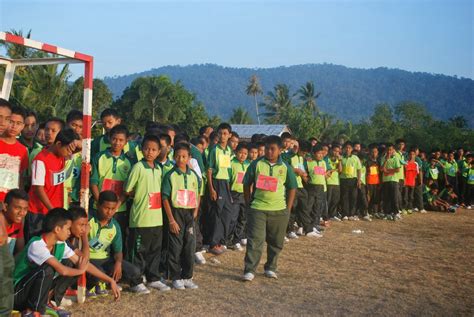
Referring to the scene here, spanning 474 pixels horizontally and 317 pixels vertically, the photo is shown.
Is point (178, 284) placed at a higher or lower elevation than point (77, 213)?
lower

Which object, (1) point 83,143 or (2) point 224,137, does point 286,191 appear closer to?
(2) point 224,137

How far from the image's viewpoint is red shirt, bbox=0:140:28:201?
452cm

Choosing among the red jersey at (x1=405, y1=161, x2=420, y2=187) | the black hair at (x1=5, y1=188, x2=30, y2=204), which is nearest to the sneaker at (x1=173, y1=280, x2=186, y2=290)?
the black hair at (x1=5, y1=188, x2=30, y2=204)

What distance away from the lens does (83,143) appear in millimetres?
4934

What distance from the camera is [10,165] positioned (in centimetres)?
460

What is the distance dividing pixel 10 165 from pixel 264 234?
3087mm

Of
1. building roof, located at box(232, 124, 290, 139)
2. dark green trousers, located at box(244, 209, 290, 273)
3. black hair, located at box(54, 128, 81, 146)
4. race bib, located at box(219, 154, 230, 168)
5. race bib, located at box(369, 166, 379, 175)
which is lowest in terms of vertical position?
dark green trousers, located at box(244, 209, 290, 273)

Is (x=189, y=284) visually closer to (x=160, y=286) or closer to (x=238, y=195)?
(x=160, y=286)

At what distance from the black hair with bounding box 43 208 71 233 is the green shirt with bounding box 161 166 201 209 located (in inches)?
57.1

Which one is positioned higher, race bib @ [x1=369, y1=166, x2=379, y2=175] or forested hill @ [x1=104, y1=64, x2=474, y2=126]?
forested hill @ [x1=104, y1=64, x2=474, y2=126]

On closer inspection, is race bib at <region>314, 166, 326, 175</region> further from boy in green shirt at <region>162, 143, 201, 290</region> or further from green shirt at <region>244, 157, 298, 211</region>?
boy in green shirt at <region>162, 143, 201, 290</region>

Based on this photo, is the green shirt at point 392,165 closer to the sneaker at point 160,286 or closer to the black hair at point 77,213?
the sneaker at point 160,286

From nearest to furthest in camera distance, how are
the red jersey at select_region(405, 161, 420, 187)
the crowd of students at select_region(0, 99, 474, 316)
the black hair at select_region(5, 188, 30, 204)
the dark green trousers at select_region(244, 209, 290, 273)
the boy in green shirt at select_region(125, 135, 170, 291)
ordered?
the black hair at select_region(5, 188, 30, 204), the crowd of students at select_region(0, 99, 474, 316), the boy in green shirt at select_region(125, 135, 170, 291), the dark green trousers at select_region(244, 209, 290, 273), the red jersey at select_region(405, 161, 420, 187)

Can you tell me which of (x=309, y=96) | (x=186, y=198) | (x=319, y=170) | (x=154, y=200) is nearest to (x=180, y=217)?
(x=186, y=198)
